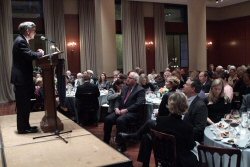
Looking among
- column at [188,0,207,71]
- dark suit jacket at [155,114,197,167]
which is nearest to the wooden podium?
dark suit jacket at [155,114,197,167]

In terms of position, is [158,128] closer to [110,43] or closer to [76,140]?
[76,140]

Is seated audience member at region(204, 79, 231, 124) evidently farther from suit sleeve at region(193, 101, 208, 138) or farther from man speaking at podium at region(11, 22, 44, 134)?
man speaking at podium at region(11, 22, 44, 134)

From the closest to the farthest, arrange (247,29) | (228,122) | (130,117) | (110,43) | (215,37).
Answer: (228,122) < (130,117) < (110,43) < (247,29) < (215,37)

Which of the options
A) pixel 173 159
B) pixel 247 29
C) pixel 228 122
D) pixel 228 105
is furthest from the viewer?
pixel 247 29

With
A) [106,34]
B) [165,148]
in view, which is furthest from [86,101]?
[106,34]

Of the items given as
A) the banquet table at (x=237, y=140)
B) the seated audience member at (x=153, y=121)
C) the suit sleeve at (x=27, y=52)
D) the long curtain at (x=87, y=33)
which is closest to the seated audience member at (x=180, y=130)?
the banquet table at (x=237, y=140)

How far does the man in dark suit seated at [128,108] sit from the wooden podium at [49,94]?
1.48 meters

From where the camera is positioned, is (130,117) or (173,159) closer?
(173,159)

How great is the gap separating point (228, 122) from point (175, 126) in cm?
77

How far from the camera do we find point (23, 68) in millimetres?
3842

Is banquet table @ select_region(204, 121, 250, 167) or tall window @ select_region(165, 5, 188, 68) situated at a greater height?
tall window @ select_region(165, 5, 188, 68)

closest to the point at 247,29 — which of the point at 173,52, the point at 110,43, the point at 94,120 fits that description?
the point at 173,52

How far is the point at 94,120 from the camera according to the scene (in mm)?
7648

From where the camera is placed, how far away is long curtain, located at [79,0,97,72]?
536 inches
